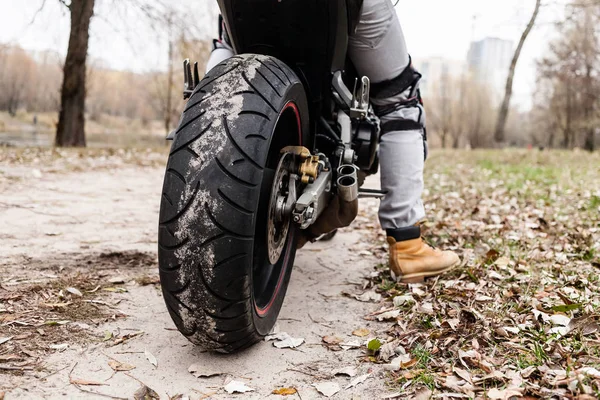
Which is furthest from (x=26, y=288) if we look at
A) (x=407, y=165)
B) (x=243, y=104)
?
(x=407, y=165)

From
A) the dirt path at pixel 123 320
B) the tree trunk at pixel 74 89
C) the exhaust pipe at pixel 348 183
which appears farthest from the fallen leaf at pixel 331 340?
the tree trunk at pixel 74 89

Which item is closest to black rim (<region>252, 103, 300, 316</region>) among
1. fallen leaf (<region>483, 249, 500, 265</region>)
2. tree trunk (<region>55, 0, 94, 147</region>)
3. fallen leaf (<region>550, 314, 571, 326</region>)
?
fallen leaf (<region>550, 314, 571, 326</region>)

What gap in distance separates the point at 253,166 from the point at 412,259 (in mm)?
1220

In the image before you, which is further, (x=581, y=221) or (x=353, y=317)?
(x=581, y=221)

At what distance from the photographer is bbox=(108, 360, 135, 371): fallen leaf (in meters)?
1.59

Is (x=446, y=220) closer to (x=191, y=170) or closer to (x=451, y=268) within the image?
(x=451, y=268)

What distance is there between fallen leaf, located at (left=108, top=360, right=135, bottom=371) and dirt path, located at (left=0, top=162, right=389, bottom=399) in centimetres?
1

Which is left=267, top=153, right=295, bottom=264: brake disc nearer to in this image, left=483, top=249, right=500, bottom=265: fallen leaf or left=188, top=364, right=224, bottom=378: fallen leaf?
left=188, top=364, right=224, bottom=378: fallen leaf

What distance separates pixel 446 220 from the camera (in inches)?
159

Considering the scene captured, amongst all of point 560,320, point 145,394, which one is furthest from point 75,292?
point 560,320

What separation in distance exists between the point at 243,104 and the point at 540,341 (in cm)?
117

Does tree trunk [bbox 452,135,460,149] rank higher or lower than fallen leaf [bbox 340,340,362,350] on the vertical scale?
higher

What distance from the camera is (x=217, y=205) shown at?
146 cm

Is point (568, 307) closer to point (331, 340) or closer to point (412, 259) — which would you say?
point (412, 259)
